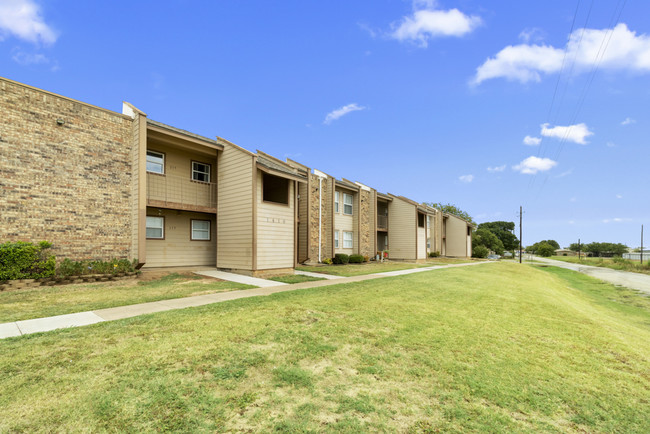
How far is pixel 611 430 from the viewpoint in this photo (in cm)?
338

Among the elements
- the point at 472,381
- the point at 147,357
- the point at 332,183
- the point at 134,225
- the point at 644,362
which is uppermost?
the point at 332,183

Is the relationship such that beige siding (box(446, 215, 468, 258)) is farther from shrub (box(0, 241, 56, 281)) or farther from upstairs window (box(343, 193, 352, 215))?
shrub (box(0, 241, 56, 281))

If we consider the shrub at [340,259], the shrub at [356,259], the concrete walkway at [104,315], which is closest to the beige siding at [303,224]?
the shrub at [340,259]

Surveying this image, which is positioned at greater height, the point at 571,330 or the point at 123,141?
the point at 123,141

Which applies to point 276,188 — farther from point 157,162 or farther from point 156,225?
point 156,225

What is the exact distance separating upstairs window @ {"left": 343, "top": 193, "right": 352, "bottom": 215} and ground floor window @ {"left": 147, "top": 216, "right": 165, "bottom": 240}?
13.9 meters

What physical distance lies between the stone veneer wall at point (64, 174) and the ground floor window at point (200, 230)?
371cm

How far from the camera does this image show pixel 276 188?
18.4m

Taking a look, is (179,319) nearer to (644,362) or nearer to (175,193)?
(644,362)

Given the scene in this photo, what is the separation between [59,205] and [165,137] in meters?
4.85

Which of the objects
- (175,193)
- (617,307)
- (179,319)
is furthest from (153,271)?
(617,307)

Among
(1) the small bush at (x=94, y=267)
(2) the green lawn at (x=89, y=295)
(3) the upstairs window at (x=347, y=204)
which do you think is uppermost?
(3) the upstairs window at (x=347, y=204)

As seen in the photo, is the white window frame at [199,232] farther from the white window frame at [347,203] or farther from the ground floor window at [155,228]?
the white window frame at [347,203]

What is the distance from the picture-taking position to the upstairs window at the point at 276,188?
17.2m
